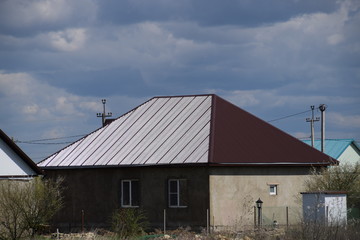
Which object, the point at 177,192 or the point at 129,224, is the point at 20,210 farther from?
the point at 177,192

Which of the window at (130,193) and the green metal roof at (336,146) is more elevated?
the green metal roof at (336,146)

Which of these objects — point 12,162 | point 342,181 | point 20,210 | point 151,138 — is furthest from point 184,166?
point 20,210

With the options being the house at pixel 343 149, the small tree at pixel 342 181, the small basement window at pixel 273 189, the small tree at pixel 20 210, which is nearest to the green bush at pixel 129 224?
the small tree at pixel 20 210

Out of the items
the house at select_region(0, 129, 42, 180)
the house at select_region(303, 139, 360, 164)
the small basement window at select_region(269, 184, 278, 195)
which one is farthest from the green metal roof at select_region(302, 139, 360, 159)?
the house at select_region(0, 129, 42, 180)

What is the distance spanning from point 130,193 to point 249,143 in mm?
5775

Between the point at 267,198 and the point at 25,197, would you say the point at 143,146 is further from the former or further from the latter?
the point at 25,197

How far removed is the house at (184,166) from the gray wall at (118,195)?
1.7 inches

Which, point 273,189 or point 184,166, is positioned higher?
point 184,166

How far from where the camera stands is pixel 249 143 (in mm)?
35594

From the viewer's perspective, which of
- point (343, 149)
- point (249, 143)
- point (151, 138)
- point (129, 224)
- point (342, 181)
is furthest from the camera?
point (343, 149)

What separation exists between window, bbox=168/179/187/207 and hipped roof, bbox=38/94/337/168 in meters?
0.95

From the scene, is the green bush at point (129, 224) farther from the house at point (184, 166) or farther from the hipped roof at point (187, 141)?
the hipped roof at point (187, 141)

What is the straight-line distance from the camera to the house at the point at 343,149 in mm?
71750

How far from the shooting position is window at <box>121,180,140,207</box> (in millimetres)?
35656
